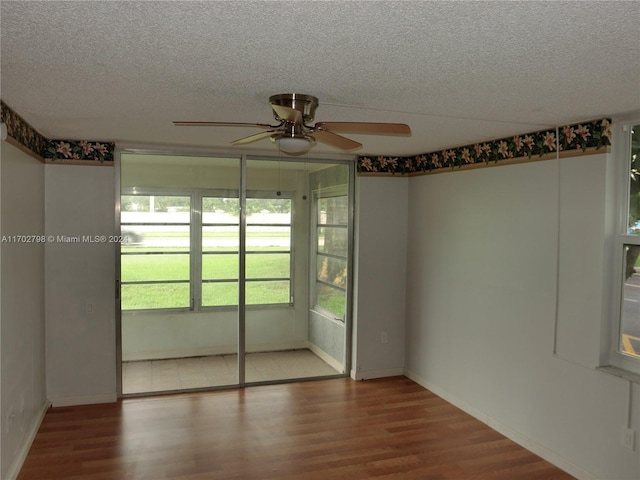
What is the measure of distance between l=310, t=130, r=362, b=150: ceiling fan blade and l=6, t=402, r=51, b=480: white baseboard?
270 cm

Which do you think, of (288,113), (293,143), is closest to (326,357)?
(293,143)

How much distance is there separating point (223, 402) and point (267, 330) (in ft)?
2.73

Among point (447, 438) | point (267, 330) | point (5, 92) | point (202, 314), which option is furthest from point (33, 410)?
point (447, 438)

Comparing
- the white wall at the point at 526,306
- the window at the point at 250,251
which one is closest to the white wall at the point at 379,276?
the white wall at the point at 526,306

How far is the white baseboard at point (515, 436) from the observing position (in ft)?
11.3

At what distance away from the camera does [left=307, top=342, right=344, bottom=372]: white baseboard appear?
5.41 metres

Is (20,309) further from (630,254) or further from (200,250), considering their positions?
(630,254)

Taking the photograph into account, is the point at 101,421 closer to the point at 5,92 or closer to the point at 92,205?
the point at 92,205

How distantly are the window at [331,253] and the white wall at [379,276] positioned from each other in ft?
0.48

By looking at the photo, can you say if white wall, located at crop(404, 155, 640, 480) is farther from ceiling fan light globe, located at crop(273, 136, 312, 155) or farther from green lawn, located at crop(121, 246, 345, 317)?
ceiling fan light globe, located at crop(273, 136, 312, 155)

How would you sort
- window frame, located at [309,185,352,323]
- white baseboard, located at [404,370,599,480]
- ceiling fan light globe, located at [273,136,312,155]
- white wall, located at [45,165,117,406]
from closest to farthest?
ceiling fan light globe, located at [273,136,312,155], white baseboard, located at [404,370,599,480], white wall, located at [45,165,117,406], window frame, located at [309,185,352,323]

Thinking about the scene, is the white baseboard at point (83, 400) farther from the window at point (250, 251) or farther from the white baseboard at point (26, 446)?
the window at point (250, 251)

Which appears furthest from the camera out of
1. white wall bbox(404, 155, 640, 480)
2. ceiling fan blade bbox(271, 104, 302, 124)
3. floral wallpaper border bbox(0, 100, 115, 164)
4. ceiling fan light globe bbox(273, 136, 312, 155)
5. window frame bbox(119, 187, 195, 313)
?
window frame bbox(119, 187, 195, 313)

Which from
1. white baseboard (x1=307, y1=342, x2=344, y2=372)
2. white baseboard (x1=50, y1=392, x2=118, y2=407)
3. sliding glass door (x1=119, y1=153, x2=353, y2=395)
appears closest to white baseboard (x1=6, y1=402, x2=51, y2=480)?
white baseboard (x1=50, y1=392, x2=118, y2=407)
